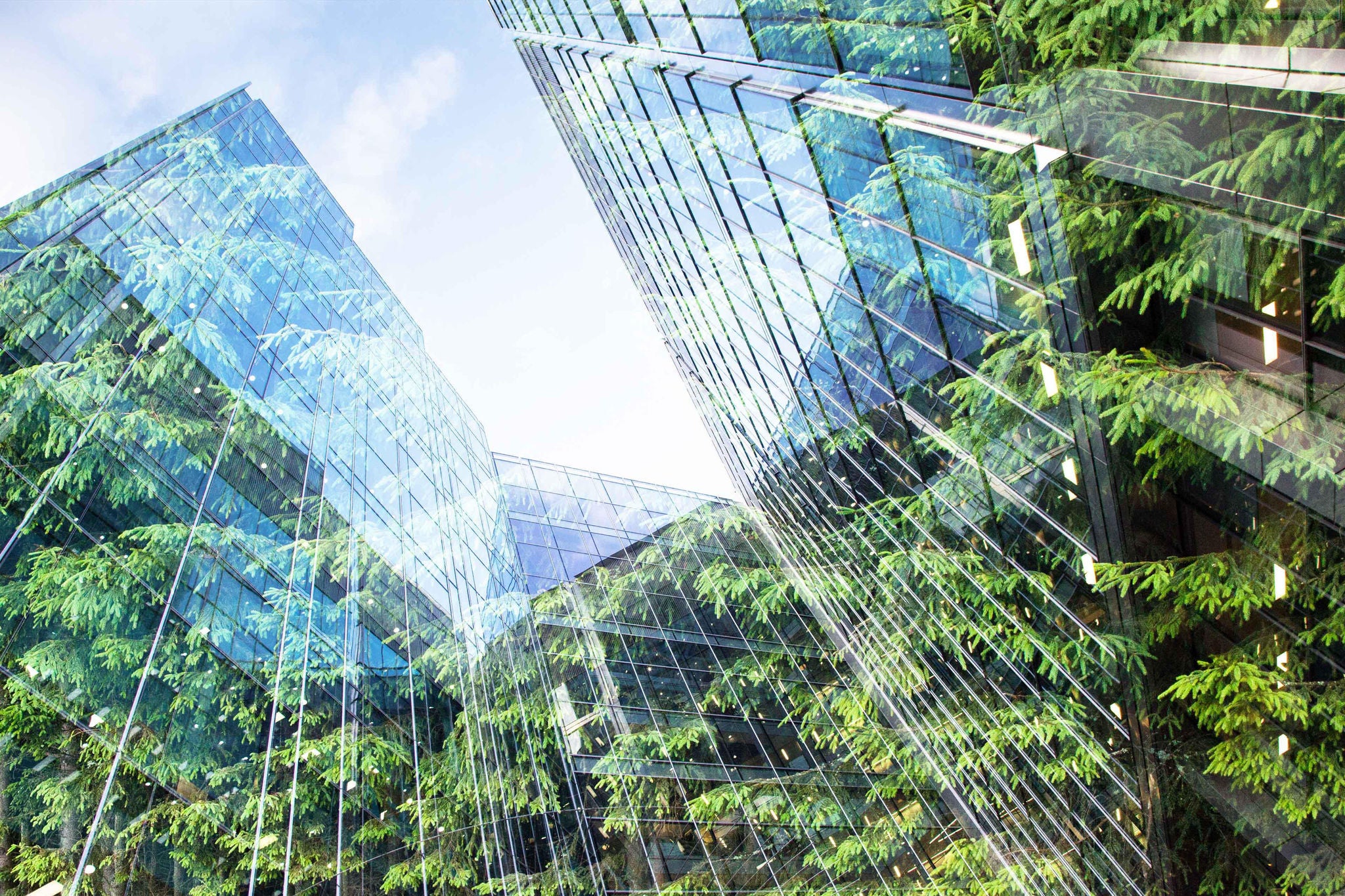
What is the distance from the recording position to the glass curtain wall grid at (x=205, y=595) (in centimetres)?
577

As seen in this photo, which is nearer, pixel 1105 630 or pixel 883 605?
pixel 1105 630

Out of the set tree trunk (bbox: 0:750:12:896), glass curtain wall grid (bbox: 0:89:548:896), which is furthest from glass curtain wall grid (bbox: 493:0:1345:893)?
tree trunk (bbox: 0:750:12:896)

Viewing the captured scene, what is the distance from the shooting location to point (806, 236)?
12.2 metres

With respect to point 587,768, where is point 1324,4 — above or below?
above

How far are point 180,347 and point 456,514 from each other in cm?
981

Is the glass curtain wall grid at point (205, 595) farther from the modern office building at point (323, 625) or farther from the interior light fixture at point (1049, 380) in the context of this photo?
the interior light fixture at point (1049, 380)

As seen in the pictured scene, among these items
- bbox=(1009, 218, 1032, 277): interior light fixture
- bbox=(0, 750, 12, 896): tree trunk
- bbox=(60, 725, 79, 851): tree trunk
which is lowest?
bbox=(1009, 218, 1032, 277): interior light fixture

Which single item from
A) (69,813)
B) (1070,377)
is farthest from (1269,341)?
(69,813)

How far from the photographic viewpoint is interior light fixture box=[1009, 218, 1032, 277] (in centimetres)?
764

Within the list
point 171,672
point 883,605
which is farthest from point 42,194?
point 883,605

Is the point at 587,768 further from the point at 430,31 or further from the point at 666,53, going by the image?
the point at 430,31

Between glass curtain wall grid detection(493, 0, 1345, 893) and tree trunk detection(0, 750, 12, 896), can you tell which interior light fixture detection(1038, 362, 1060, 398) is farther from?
tree trunk detection(0, 750, 12, 896)

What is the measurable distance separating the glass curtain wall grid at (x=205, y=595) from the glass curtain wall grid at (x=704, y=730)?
6.49 ft

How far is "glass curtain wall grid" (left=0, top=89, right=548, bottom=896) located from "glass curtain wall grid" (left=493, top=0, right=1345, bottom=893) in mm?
7763
